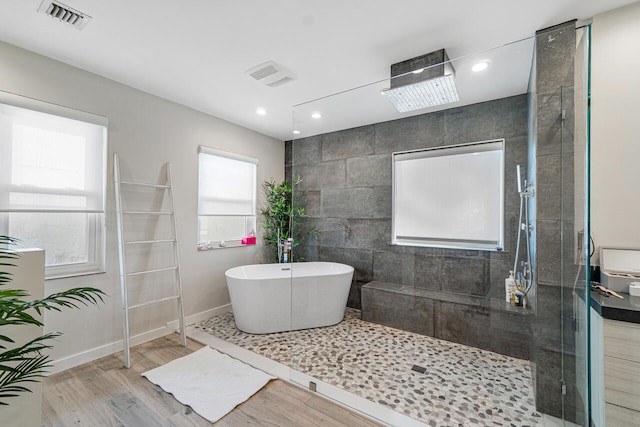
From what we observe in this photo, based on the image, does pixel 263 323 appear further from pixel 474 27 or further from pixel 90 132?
pixel 474 27

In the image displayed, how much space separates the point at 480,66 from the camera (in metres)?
2.10

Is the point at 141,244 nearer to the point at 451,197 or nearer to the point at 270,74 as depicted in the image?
the point at 270,74

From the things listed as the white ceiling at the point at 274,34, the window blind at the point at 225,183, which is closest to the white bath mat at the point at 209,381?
the window blind at the point at 225,183

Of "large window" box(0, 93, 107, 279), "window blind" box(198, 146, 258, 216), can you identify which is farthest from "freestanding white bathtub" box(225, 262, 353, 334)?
"large window" box(0, 93, 107, 279)

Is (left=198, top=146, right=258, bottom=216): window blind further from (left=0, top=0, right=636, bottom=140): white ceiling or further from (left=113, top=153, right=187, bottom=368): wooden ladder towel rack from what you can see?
(left=0, top=0, right=636, bottom=140): white ceiling

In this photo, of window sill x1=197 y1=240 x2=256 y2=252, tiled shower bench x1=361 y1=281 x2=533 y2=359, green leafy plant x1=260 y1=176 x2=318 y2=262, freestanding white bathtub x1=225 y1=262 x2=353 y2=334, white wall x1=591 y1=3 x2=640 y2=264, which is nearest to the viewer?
white wall x1=591 y1=3 x2=640 y2=264

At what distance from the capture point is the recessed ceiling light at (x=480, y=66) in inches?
82.1

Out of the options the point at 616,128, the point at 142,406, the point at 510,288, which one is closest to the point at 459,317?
the point at 510,288

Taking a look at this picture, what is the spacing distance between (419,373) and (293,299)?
1.39 meters

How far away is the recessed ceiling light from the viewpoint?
2085mm

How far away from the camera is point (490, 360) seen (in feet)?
6.73

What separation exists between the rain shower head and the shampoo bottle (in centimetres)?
135

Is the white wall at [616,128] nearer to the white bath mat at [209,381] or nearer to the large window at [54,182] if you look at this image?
the white bath mat at [209,381]

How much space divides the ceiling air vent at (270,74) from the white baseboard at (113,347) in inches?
105
